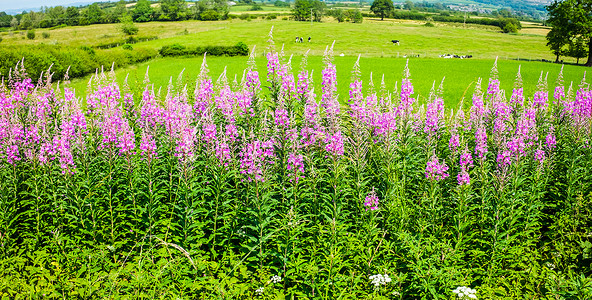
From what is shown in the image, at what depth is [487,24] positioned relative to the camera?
5610 inches

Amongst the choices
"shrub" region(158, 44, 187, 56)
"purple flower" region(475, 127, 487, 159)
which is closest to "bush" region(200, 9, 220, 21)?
"shrub" region(158, 44, 187, 56)

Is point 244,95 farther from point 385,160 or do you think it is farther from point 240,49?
point 240,49

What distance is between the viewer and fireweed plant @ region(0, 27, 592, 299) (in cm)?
634

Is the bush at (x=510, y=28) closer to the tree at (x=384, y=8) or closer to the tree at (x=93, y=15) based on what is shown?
the tree at (x=384, y=8)

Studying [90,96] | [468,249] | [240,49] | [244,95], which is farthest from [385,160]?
[240,49]

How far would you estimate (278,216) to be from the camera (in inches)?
301

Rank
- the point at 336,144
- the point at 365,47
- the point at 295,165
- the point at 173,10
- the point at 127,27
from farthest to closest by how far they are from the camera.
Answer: the point at 173,10 < the point at 127,27 < the point at 365,47 < the point at 336,144 < the point at 295,165

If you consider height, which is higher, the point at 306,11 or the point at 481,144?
the point at 306,11

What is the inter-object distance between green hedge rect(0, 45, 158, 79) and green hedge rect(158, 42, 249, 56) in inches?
425

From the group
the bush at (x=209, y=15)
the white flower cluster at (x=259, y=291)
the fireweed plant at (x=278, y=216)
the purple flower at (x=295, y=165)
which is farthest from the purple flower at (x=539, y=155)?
the bush at (x=209, y=15)

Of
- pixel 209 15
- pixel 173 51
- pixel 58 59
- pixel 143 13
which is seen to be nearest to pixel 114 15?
pixel 143 13

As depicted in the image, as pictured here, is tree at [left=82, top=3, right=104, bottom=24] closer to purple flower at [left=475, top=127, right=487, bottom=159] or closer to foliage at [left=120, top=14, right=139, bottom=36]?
foliage at [left=120, top=14, right=139, bottom=36]

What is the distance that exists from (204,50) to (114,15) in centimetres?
7941

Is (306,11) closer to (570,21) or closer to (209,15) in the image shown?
(209,15)
